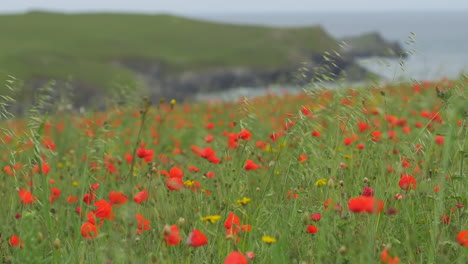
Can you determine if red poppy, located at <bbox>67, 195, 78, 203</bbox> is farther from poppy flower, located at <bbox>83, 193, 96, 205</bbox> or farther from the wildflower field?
poppy flower, located at <bbox>83, 193, 96, 205</bbox>

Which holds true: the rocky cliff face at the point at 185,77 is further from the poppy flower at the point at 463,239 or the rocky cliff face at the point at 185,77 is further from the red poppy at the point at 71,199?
the poppy flower at the point at 463,239

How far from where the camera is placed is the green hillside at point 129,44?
134 feet

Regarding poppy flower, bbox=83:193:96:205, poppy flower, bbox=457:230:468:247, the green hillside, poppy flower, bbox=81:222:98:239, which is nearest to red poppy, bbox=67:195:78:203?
poppy flower, bbox=83:193:96:205

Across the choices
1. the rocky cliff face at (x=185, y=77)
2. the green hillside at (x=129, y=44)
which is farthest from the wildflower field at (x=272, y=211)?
the rocky cliff face at (x=185, y=77)

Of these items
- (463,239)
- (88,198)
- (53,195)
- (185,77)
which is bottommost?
(185,77)

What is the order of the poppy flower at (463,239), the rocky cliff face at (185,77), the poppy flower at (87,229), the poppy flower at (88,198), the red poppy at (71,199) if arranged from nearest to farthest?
1. the poppy flower at (463,239)
2. the poppy flower at (87,229)
3. the poppy flower at (88,198)
4. the red poppy at (71,199)
5. the rocky cliff face at (185,77)

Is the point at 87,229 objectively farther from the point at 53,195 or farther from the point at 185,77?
the point at 185,77

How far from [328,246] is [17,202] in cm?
203

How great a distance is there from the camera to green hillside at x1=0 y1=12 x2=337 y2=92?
40750 millimetres

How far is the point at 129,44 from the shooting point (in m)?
53.5

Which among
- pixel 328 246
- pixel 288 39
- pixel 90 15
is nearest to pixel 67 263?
pixel 328 246

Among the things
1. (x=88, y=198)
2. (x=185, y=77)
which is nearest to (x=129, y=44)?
(x=185, y=77)

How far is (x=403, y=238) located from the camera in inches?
91.9

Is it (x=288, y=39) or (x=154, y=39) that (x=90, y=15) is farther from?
(x=288, y=39)
